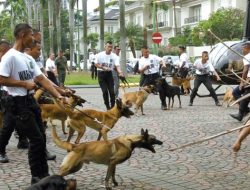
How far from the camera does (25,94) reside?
659cm

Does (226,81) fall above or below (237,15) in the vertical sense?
below

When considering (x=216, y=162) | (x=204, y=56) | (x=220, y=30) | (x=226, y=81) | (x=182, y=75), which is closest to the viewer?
(x=216, y=162)

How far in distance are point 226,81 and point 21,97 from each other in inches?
525

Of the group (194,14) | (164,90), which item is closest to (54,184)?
(164,90)

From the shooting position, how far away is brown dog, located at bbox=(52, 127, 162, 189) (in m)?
6.31

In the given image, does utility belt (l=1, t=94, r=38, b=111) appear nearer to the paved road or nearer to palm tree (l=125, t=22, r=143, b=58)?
the paved road

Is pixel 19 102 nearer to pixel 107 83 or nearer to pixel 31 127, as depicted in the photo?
pixel 31 127

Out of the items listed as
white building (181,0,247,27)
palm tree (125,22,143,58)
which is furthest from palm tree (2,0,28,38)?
white building (181,0,247,27)

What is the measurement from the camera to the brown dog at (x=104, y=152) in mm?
Answer: 6312

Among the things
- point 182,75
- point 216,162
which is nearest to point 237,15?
point 182,75

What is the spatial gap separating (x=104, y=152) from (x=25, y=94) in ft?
4.07

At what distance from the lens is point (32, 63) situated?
672cm

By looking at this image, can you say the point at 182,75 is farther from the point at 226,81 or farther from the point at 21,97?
the point at 21,97

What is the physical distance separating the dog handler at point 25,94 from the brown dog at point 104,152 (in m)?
0.34
